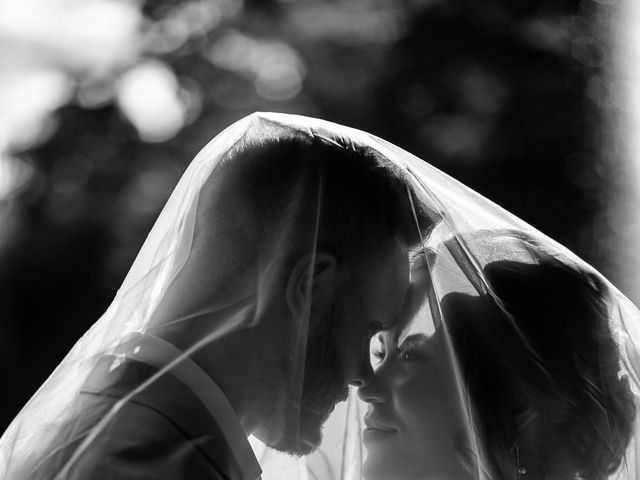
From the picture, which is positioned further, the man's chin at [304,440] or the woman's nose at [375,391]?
the woman's nose at [375,391]

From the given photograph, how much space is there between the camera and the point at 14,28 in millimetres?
2273

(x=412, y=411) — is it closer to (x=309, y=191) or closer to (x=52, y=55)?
(x=309, y=191)

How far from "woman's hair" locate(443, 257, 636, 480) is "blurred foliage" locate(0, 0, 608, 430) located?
3.70ft

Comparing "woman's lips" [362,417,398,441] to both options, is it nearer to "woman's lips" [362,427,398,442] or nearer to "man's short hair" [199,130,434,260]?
"woman's lips" [362,427,398,442]

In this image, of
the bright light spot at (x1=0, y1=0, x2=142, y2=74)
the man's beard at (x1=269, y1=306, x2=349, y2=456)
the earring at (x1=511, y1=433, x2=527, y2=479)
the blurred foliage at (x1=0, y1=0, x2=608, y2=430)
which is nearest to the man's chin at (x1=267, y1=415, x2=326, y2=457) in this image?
the man's beard at (x1=269, y1=306, x2=349, y2=456)

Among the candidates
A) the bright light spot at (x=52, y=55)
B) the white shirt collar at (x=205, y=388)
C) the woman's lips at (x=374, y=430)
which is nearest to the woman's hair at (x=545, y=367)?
the woman's lips at (x=374, y=430)

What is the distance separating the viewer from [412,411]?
3.36 ft

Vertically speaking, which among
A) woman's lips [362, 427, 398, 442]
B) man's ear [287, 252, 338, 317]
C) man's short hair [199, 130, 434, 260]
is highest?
man's short hair [199, 130, 434, 260]

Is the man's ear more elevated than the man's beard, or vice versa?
the man's ear

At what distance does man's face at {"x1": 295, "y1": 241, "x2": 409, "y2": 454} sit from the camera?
0.89 m

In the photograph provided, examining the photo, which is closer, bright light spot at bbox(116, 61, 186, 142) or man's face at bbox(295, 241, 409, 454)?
man's face at bbox(295, 241, 409, 454)

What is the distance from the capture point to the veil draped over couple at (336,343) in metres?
0.80

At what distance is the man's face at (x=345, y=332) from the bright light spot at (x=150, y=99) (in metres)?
1.53

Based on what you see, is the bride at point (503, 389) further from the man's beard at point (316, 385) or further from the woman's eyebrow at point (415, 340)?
the man's beard at point (316, 385)
